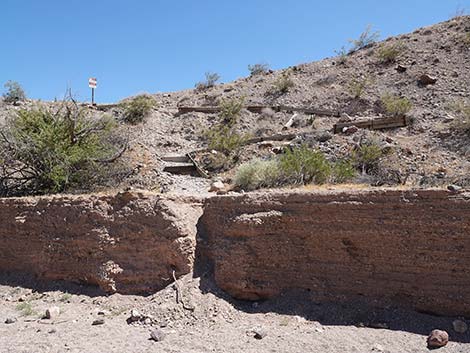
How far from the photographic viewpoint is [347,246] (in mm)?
6199

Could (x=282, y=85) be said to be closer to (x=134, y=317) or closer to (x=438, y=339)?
(x=134, y=317)

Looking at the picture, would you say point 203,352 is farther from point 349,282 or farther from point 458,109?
point 458,109

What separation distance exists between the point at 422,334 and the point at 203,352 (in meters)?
2.48

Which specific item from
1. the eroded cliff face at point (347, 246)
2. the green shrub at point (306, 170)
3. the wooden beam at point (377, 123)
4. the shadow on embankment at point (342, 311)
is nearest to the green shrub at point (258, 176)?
the green shrub at point (306, 170)

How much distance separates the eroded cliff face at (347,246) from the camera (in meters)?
5.64

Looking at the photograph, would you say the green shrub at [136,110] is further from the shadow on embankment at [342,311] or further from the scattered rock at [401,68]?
the shadow on embankment at [342,311]

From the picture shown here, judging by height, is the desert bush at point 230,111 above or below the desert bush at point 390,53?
below

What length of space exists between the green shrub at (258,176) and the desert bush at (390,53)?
13410 millimetres

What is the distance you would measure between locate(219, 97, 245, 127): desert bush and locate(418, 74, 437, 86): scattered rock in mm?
7352

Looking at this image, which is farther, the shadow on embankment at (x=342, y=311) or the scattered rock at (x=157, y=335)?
the scattered rock at (x=157, y=335)

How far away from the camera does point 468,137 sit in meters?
13.5

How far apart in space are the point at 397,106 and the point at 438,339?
42.5 ft

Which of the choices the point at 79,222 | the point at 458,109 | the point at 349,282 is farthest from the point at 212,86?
the point at 349,282

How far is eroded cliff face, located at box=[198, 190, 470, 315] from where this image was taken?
222 inches
